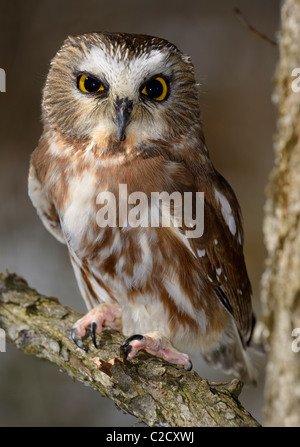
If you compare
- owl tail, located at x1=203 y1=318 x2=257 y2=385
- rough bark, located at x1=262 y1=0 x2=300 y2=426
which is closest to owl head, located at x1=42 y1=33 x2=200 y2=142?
rough bark, located at x1=262 y1=0 x2=300 y2=426

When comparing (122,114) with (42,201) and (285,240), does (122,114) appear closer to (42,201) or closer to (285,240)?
(42,201)

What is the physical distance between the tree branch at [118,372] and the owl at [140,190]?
0.07 metres

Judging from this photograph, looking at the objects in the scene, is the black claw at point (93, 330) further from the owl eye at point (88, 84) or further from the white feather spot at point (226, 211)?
the owl eye at point (88, 84)

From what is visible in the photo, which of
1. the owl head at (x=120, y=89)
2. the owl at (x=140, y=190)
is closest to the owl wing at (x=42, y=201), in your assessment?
the owl at (x=140, y=190)

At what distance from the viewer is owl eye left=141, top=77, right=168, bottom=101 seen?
152cm

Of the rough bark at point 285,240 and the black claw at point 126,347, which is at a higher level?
the rough bark at point 285,240

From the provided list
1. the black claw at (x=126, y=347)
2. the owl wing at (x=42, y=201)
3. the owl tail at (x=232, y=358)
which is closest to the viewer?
the black claw at (x=126, y=347)

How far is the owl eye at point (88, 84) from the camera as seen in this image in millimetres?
1506

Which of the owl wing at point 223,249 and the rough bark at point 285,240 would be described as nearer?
the rough bark at point 285,240

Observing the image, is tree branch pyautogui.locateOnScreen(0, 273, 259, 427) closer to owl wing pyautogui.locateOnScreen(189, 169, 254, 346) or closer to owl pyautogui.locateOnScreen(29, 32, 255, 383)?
owl pyautogui.locateOnScreen(29, 32, 255, 383)

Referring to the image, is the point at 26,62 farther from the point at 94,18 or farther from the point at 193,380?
the point at 193,380

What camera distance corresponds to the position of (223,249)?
1.68m

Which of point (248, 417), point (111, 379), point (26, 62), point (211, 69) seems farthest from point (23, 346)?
point (211, 69)

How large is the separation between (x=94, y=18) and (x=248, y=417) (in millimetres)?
1977
